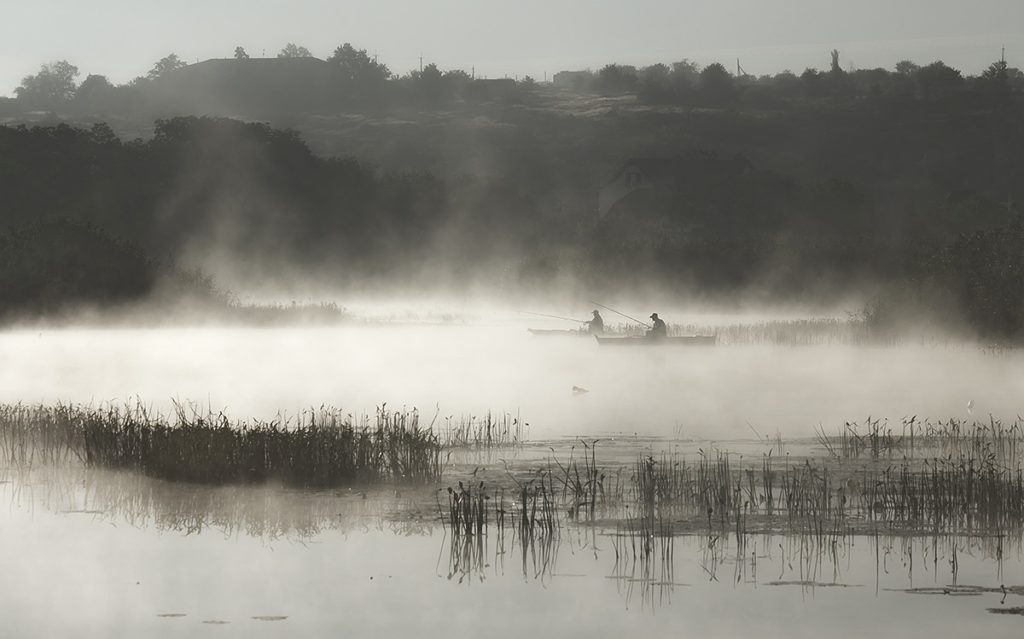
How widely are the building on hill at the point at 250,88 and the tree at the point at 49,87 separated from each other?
1175 centimetres

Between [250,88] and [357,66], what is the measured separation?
43.1 ft

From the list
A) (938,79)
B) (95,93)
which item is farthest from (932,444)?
(95,93)

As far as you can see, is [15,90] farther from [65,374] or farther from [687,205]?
[65,374]

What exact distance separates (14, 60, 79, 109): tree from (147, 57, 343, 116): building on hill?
38.5 ft

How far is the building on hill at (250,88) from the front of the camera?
6363 inches

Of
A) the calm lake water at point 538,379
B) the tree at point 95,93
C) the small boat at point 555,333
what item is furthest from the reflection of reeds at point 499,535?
the tree at point 95,93

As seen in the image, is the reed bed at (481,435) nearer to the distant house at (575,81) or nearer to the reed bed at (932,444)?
the reed bed at (932,444)

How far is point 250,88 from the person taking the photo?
166250 mm

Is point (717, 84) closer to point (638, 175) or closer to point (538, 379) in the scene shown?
point (638, 175)

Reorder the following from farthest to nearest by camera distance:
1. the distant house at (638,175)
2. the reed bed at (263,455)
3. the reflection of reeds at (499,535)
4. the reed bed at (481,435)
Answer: the distant house at (638,175) → the reed bed at (481,435) → the reed bed at (263,455) → the reflection of reeds at (499,535)

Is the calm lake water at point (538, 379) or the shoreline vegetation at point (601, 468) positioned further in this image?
the calm lake water at point (538, 379)

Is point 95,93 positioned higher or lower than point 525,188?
higher

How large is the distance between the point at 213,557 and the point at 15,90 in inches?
6882

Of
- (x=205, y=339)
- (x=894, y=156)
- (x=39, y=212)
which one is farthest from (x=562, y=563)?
(x=894, y=156)
